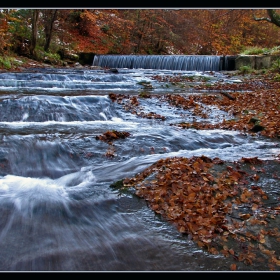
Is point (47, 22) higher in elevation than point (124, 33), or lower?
lower

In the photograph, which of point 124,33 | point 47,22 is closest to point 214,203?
point 47,22

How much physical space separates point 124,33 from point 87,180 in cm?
2426

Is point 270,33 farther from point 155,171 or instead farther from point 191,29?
point 155,171

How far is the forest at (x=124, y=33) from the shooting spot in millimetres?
18625

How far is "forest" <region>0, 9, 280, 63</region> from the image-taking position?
733 inches

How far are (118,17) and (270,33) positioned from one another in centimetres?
1690

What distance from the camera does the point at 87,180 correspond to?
4.57 metres

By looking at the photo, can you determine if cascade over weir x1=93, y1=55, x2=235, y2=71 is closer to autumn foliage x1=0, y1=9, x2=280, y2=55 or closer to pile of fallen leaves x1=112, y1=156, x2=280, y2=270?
autumn foliage x1=0, y1=9, x2=280, y2=55

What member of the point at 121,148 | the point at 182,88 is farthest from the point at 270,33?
the point at 121,148

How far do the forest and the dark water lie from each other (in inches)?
427

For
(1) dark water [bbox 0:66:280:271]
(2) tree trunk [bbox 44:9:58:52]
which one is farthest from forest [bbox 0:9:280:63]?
(1) dark water [bbox 0:66:280:271]

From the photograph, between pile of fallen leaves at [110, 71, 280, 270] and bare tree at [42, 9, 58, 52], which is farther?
bare tree at [42, 9, 58, 52]

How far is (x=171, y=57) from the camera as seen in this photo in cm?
2100

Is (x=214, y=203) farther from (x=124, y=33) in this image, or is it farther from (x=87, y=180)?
(x=124, y=33)
